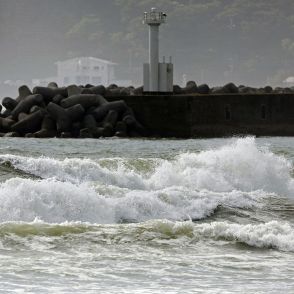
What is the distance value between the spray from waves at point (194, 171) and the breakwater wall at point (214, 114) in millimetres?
9902

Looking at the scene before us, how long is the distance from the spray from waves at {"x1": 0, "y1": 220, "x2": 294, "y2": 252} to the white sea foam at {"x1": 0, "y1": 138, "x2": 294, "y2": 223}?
499mm

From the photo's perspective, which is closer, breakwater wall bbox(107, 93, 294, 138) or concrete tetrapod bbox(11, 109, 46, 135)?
concrete tetrapod bbox(11, 109, 46, 135)

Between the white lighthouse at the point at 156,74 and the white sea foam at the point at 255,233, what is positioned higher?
the white lighthouse at the point at 156,74

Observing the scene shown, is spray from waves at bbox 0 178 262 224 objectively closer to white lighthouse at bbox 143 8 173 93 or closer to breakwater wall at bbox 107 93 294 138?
breakwater wall at bbox 107 93 294 138

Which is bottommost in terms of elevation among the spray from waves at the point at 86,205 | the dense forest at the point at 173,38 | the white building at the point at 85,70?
the spray from waves at the point at 86,205

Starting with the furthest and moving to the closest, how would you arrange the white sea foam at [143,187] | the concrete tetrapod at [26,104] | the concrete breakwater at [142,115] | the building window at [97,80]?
the building window at [97,80] → the concrete tetrapod at [26,104] → the concrete breakwater at [142,115] → the white sea foam at [143,187]

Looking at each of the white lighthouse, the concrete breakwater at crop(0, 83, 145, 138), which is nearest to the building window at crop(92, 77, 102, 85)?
the white lighthouse

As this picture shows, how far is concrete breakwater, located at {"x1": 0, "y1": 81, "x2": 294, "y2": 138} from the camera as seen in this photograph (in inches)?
973

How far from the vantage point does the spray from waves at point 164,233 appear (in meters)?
8.80

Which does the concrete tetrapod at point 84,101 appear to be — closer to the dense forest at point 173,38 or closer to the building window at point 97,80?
the dense forest at point 173,38

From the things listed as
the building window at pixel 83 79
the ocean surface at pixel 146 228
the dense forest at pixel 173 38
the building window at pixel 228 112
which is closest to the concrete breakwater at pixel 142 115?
the building window at pixel 228 112

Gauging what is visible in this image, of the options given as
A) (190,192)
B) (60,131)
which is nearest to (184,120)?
(60,131)

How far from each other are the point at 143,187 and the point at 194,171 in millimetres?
1158

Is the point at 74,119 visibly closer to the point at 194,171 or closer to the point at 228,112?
the point at 228,112
